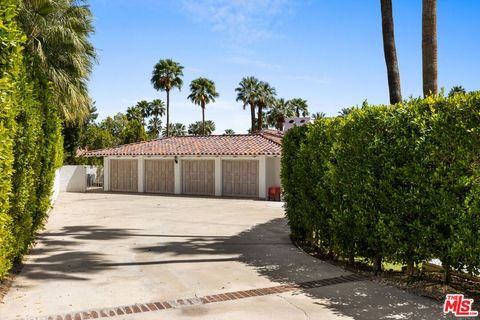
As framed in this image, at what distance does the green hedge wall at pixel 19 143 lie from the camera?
486cm

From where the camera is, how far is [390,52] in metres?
10.2

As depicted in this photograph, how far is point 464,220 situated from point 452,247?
0.40 metres

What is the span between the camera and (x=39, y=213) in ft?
29.6

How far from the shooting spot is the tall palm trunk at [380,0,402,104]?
33.1ft

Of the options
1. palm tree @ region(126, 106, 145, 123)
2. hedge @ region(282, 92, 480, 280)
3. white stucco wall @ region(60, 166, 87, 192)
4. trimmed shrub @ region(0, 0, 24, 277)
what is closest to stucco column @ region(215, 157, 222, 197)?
white stucco wall @ region(60, 166, 87, 192)

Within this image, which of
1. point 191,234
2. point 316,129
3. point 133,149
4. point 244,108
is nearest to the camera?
point 316,129

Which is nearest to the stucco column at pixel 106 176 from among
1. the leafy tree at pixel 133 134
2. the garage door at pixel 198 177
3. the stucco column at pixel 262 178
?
the garage door at pixel 198 177

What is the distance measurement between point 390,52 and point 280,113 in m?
45.6

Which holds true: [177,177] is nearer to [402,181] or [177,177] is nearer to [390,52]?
[390,52]

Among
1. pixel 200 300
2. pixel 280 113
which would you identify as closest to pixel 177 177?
pixel 200 300

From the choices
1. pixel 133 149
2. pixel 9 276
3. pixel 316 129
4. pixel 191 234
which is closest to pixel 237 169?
pixel 133 149

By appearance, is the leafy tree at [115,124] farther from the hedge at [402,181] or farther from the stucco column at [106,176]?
the hedge at [402,181]

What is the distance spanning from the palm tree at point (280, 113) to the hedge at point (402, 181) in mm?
47298

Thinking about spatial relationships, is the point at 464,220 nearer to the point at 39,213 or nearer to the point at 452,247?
the point at 452,247
